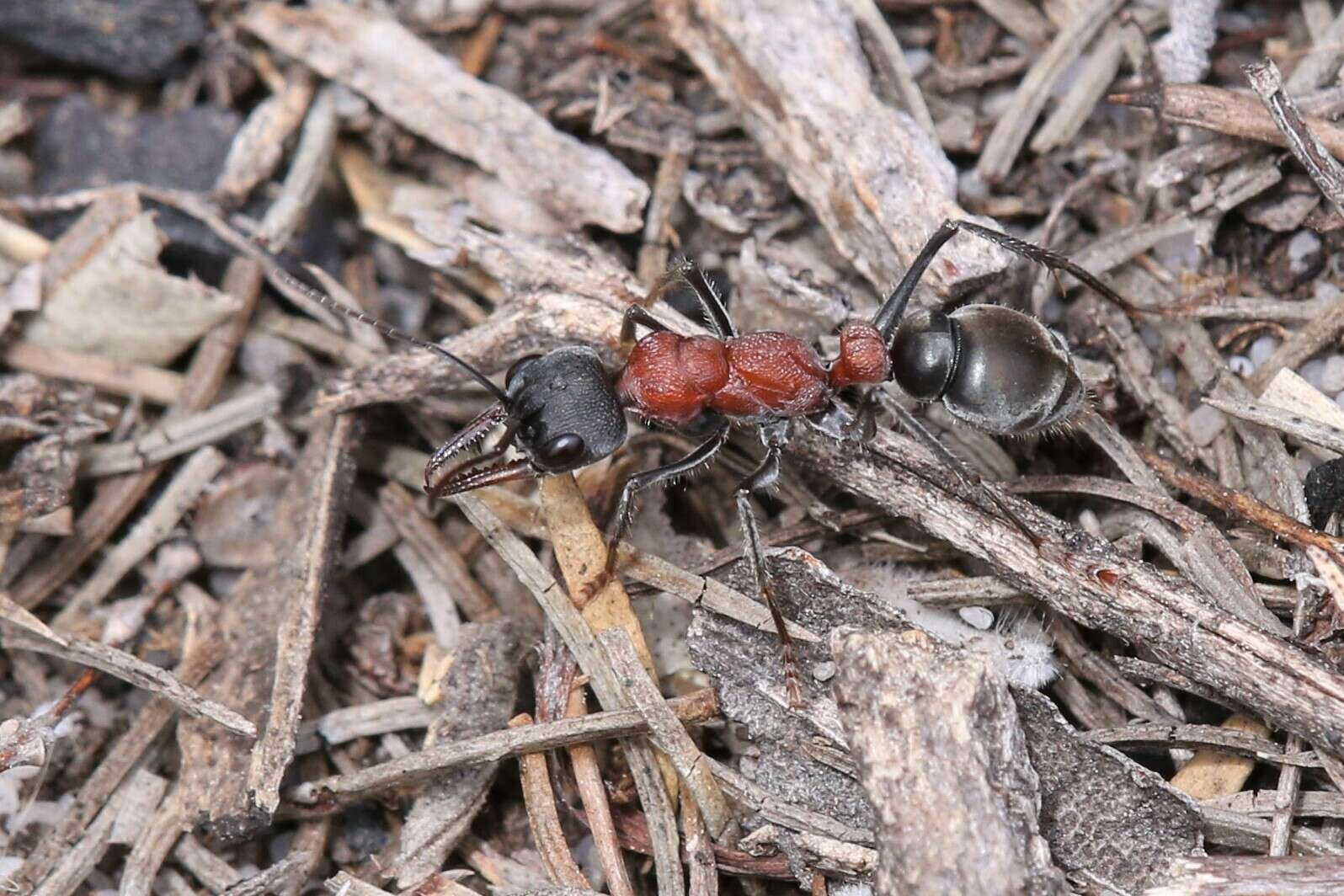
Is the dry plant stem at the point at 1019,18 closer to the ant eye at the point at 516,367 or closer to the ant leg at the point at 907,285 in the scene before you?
the ant leg at the point at 907,285

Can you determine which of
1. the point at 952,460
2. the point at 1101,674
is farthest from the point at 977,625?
the point at 952,460

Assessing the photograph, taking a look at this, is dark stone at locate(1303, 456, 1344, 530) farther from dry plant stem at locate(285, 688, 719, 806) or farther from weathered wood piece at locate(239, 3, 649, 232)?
weathered wood piece at locate(239, 3, 649, 232)

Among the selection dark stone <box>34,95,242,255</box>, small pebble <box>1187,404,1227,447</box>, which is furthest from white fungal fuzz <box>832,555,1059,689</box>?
dark stone <box>34,95,242,255</box>

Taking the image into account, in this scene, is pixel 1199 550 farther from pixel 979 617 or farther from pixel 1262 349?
pixel 1262 349

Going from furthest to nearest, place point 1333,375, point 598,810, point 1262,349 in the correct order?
1. point 1262,349
2. point 1333,375
3. point 598,810

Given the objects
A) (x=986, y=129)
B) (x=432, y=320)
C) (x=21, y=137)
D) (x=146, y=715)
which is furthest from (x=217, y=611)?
(x=986, y=129)

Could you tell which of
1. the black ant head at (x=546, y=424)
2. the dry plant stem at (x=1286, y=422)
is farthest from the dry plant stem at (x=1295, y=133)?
the black ant head at (x=546, y=424)

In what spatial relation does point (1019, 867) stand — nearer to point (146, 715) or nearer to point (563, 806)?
point (563, 806)
